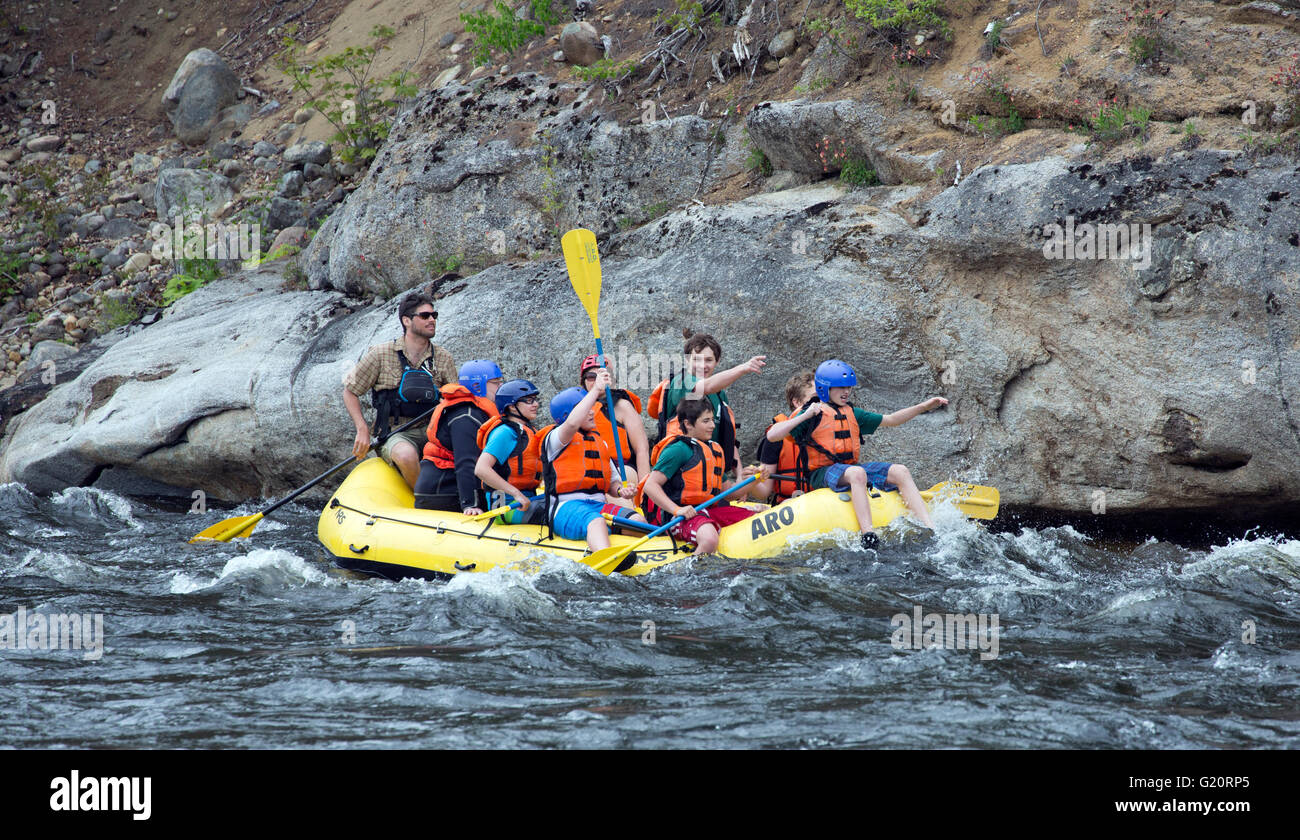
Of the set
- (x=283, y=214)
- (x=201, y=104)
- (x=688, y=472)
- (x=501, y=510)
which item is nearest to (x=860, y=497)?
(x=688, y=472)

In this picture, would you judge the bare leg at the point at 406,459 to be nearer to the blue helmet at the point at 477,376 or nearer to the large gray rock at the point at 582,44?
the blue helmet at the point at 477,376

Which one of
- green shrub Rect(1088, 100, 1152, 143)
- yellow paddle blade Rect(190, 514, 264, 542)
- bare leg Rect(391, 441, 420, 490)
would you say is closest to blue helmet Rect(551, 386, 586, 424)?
bare leg Rect(391, 441, 420, 490)

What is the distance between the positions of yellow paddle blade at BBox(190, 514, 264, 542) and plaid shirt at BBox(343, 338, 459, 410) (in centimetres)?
122

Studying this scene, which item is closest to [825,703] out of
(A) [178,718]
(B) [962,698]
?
(B) [962,698]

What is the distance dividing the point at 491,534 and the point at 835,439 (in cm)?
230

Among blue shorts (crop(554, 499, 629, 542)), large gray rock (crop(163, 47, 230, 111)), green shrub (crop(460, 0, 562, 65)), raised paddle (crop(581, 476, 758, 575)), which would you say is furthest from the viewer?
large gray rock (crop(163, 47, 230, 111))

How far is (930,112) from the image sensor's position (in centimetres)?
895

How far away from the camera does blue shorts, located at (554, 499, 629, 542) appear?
6.82 metres

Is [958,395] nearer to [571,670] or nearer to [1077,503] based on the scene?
[1077,503]

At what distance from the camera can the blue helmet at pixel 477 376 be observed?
769 cm

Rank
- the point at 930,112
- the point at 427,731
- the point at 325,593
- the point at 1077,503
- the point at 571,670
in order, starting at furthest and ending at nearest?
the point at 930,112 < the point at 1077,503 < the point at 325,593 < the point at 571,670 < the point at 427,731

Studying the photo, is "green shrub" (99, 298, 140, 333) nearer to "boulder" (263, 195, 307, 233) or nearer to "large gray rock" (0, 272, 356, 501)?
"large gray rock" (0, 272, 356, 501)

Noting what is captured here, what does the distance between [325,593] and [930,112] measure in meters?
5.90

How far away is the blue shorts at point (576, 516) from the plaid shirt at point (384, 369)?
2127 mm
